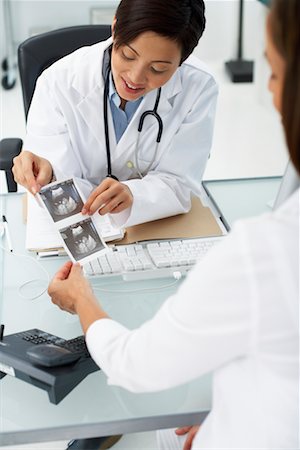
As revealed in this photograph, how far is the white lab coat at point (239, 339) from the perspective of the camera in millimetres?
764

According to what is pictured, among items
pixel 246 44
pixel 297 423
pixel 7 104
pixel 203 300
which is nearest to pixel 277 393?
pixel 297 423

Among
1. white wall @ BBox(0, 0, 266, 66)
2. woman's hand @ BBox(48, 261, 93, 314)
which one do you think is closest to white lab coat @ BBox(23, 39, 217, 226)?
woman's hand @ BBox(48, 261, 93, 314)

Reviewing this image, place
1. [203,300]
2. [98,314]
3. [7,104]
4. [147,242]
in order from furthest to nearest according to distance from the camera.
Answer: [7,104]
[147,242]
[98,314]
[203,300]

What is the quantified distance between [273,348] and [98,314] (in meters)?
0.36

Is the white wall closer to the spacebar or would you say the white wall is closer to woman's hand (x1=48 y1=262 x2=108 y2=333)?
the spacebar

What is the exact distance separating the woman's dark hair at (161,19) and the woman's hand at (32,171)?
339mm

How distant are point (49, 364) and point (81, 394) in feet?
0.30

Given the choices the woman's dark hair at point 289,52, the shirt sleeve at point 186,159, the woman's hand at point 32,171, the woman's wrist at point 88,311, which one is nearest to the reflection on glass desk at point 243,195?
the shirt sleeve at point 186,159

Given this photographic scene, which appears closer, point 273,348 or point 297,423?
point 273,348

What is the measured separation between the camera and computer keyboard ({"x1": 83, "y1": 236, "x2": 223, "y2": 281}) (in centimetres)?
138

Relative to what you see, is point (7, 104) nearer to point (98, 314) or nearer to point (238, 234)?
point (98, 314)

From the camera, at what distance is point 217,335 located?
79cm

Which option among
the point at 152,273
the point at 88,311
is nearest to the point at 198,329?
the point at 88,311

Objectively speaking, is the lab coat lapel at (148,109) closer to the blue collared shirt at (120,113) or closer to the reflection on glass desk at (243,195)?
the blue collared shirt at (120,113)
